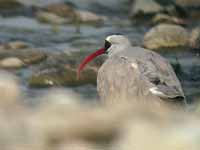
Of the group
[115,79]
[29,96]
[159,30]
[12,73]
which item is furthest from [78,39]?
[115,79]

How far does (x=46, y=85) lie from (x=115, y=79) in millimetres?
3803

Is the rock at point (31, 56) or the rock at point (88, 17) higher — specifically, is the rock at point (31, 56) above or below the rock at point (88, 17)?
above

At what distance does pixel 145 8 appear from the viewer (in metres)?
17.8

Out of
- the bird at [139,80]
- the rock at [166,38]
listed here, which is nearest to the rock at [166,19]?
the rock at [166,38]

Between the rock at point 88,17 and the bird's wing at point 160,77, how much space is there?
897cm

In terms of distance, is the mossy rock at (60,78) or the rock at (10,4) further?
the rock at (10,4)

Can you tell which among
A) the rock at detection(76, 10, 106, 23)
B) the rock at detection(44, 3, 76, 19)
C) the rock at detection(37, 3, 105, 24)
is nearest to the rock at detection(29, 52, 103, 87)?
the rock at detection(37, 3, 105, 24)

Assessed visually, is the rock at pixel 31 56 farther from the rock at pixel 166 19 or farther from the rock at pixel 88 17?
the rock at pixel 166 19

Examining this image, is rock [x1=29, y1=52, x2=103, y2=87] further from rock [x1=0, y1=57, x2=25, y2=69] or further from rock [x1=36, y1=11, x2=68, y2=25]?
rock [x1=36, y1=11, x2=68, y2=25]

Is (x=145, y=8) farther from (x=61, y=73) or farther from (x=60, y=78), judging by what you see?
(x=60, y=78)

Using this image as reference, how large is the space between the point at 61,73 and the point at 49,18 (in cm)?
517

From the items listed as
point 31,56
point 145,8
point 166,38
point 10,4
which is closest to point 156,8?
point 145,8

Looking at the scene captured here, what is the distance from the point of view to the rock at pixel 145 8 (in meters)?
17.8

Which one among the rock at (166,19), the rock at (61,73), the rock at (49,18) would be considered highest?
the rock at (61,73)
